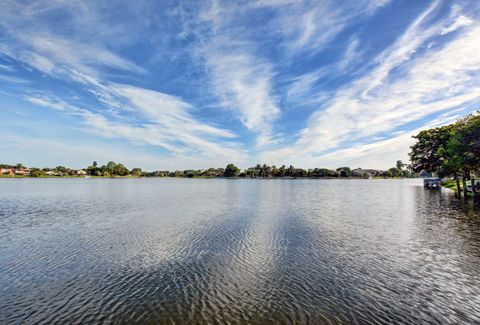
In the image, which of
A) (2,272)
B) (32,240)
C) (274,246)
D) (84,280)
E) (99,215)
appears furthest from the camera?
(99,215)

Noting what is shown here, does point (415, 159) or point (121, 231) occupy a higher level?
point (415, 159)

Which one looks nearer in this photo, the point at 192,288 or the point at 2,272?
the point at 192,288

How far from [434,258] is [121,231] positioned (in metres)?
28.7

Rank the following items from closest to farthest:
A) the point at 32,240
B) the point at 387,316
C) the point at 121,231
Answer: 1. the point at 387,316
2. the point at 32,240
3. the point at 121,231

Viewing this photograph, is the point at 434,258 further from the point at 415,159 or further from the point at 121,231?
the point at 415,159

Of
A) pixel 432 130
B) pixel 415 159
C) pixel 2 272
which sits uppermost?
pixel 432 130

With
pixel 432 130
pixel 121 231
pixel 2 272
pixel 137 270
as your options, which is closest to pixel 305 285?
pixel 137 270

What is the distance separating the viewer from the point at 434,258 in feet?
58.2

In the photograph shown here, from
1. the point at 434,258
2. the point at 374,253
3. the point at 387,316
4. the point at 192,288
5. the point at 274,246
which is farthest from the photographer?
the point at 274,246

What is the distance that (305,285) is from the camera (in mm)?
13617

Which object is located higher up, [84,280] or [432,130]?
[432,130]

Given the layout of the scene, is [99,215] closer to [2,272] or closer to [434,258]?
[2,272]

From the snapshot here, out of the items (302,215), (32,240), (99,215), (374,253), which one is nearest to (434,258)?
(374,253)

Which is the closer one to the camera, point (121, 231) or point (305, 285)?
point (305, 285)
